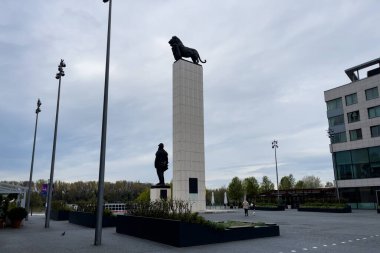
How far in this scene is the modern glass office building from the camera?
4769 cm

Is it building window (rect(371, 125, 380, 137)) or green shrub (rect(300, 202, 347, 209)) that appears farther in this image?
building window (rect(371, 125, 380, 137))

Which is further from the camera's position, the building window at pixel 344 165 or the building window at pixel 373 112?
the building window at pixel 344 165

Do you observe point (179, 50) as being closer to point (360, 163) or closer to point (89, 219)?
point (89, 219)

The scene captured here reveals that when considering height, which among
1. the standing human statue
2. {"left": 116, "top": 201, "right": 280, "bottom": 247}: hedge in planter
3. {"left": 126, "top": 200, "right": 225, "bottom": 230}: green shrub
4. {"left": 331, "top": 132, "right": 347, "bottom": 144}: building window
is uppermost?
{"left": 331, "top": 132, "right": 347, "bottom": 144}: building window

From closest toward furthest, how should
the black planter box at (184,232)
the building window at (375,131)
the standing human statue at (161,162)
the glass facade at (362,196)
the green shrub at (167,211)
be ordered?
the black planter box at (184,232)
the green shrub at (167,211)
the standing human statue at (161,162)
the glass facade at (362,196)
the building window at (375,131)

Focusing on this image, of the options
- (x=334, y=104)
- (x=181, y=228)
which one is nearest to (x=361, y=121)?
(x=334, y=104)

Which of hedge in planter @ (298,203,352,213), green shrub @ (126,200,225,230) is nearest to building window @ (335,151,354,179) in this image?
hedge in planter @ (298,203,352,213)

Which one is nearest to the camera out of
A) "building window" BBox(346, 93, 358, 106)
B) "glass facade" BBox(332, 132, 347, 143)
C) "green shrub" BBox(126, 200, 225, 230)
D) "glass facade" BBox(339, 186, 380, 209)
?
"green shrub" BBox(126, 200, 225, 230)

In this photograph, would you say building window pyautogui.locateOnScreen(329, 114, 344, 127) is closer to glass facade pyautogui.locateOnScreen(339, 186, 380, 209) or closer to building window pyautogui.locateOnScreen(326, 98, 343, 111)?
building window pyautogui.locateOnScreen(326, 98, 343, 111)

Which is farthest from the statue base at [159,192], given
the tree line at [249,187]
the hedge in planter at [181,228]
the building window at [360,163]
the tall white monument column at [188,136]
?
the tree line at [249,187]

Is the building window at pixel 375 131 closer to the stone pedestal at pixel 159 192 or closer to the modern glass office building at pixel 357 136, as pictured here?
the modern glass office building at pixel 357 136

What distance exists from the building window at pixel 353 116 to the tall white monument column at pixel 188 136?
2856 centimetres

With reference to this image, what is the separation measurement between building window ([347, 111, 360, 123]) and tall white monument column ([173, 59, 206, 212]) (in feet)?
93.7

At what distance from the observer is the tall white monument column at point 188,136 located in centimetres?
3350
